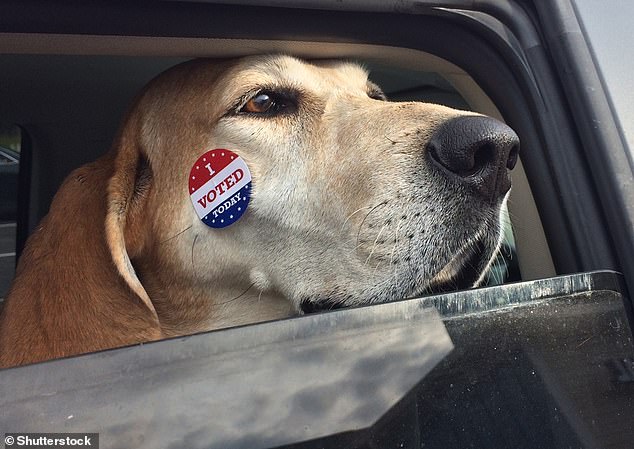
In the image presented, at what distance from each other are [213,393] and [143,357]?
0.10 meters

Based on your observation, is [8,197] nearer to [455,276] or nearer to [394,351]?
[455,276]

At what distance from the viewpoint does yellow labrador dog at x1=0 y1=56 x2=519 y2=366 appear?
1.54 m

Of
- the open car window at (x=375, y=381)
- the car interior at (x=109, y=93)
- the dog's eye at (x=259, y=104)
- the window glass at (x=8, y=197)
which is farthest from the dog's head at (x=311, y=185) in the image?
the window glass at (x=8, y=197)

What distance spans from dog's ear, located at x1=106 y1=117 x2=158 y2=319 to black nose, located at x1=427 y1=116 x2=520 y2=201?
31.3 inches

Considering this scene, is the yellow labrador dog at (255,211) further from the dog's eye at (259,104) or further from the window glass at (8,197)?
the window glass at (8,197)

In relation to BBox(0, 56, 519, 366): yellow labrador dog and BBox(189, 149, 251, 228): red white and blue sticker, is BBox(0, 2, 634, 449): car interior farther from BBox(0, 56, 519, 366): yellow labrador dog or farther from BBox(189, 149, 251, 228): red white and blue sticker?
BBox(189, 149, 251, 228): red white and blue sticker

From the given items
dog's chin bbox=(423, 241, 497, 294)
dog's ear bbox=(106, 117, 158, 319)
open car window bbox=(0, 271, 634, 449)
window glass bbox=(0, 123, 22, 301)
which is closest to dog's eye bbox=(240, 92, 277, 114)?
dog's ear bbox=(106, 117, 158, 319)

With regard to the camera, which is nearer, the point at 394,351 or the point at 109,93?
the point at 394,351

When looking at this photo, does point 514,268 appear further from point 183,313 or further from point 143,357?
point 143,357

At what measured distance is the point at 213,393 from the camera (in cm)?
90

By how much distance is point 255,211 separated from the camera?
1.72 meters

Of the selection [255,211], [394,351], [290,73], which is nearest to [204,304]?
[255,211]

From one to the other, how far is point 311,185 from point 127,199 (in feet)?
1.91

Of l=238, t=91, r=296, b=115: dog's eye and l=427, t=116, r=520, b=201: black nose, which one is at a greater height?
l=238, t=91, r=296, b=115: dog's eye
